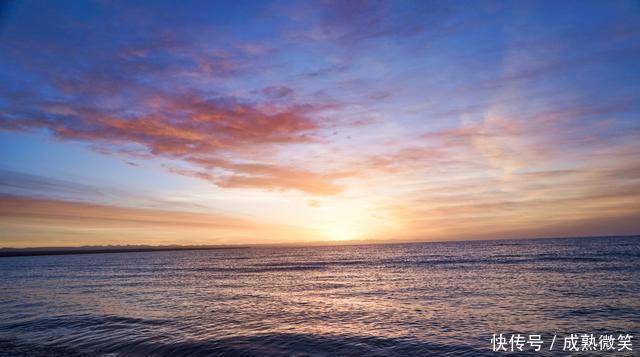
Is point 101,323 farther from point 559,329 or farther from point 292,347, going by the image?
point 559,329

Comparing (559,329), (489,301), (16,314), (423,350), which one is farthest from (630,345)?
(16,314)

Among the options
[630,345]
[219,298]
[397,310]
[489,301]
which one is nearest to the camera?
[630,345]

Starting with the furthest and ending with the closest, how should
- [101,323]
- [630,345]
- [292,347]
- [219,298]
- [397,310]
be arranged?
A: 1. [219,298]
2. [397,310]
3. [101,323]
4. [292,347]
5. [630,345]

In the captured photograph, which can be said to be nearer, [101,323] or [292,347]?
[292,347]

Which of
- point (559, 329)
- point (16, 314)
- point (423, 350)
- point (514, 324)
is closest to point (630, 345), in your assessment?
point (559, 329)

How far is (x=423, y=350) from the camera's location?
1712 centimetres

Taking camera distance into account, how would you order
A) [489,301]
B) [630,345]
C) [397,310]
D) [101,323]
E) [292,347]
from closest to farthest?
[630,345], [292,347], [101,323], [397,310], [489,301]

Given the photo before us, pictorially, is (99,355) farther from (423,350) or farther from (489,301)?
(489,301)

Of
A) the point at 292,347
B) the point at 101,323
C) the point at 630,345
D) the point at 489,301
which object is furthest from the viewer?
the point at 489,301

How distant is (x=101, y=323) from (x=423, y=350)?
19.8 metres

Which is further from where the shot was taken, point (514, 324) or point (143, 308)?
point (143, 308)

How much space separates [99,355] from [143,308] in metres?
13.2

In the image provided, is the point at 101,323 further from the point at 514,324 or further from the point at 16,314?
the point at 514,324

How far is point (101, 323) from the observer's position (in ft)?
78.0
